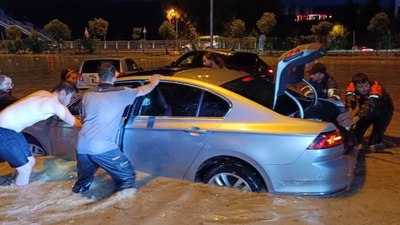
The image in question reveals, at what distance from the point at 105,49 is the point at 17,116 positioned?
47964 mm

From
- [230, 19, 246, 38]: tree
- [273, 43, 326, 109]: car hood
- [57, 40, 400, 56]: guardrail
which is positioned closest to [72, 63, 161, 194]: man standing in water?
[273, 43, 326, 109]: car hood

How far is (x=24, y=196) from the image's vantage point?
487 cm

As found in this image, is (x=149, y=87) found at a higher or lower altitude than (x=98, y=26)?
lower

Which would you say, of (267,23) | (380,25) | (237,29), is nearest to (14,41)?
(237,29)

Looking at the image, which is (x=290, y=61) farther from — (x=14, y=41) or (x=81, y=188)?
(x=14, y=41)

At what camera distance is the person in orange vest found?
713 centimetres

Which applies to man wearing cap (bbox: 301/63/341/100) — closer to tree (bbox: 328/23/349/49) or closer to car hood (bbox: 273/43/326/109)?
car hood (bbox: 273/43/326/109)

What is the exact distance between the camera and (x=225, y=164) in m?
4.69

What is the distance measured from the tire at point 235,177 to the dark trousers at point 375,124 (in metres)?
3.28

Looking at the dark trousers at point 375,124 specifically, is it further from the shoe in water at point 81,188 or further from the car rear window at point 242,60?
the car rear window at point 242,60

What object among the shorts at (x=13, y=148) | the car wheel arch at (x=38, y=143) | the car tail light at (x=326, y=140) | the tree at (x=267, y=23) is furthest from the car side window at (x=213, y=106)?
the tree at (x=267, y=23)

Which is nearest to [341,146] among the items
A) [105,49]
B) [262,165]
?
[262,165]

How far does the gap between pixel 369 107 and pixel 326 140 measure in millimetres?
3038

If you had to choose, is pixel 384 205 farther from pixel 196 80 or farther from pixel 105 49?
pixel 105 49
